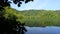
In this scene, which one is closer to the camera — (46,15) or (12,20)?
(12,20)

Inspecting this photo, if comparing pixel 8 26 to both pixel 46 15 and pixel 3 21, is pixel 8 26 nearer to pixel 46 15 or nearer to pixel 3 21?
pixel 3 21

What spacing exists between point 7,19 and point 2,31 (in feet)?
Answer: 1.24

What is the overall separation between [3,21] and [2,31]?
269 mm

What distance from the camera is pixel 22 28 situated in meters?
6.29

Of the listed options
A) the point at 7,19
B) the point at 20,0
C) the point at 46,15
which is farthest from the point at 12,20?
the point at 46,15

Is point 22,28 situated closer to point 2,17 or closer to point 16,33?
point 16,33

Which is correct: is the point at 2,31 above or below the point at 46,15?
above

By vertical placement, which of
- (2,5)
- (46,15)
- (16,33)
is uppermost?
(2,5)

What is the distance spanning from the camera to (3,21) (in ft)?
20.4

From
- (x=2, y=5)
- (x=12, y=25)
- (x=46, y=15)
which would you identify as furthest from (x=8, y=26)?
(x=46, y=15)

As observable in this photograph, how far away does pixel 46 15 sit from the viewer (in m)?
134

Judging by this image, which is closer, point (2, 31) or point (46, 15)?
point (2, 31)

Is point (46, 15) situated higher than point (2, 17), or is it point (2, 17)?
point (2, 17)

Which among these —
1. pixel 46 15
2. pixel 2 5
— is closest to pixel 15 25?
pixel 2 5
